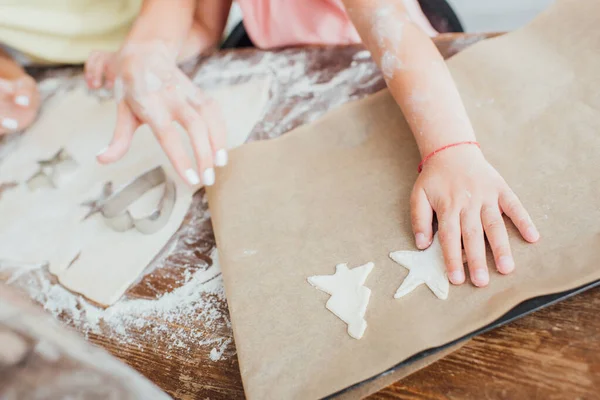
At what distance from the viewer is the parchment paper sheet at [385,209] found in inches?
20.4

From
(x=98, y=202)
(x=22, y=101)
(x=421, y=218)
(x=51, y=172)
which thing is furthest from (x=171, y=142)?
(x=22, y=101)

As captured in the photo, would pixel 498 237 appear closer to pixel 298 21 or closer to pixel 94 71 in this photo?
pixel 298 21

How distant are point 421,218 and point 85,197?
60cm

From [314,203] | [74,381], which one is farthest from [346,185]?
[74,381]

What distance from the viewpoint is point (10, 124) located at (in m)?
1.04

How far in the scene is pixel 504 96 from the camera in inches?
28.4

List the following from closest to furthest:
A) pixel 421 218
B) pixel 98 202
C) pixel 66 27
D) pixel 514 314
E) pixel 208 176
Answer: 1. pixel 514 314
2. pixel 421 218
3. pixel 208 176
4. pixel 98 202
5. pixel 66 27

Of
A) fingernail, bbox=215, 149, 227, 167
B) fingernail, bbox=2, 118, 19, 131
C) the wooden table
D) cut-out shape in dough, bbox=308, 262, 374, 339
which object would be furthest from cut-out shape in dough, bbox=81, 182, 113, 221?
cut-out shape in dough, bbox=308, 262, 374, 339

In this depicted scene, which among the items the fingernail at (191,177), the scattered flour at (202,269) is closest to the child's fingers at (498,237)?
the scattered flour at (202,269)

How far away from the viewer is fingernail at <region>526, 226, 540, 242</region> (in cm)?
55

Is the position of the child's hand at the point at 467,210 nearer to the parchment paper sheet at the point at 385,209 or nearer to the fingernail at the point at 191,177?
the parchment paper sheet at the point at 385,209

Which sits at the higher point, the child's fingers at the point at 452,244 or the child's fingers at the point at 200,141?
the child's fingers at the point at 200,141

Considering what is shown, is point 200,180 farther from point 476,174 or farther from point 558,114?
point 558,114

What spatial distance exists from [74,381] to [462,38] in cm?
81
